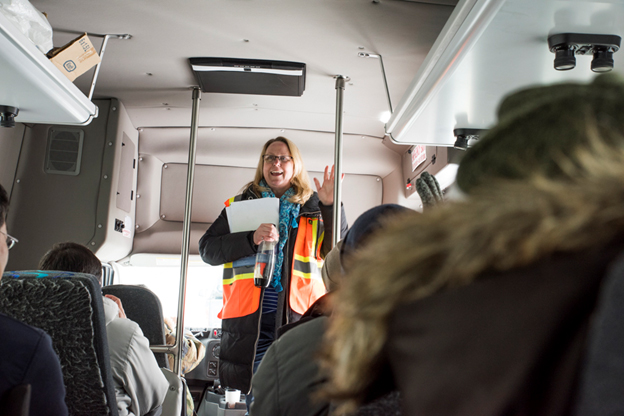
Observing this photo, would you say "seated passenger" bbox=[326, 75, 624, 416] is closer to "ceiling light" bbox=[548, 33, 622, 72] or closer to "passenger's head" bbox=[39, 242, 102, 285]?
"ceiling light" bbox=[548, 33, 622, 72]

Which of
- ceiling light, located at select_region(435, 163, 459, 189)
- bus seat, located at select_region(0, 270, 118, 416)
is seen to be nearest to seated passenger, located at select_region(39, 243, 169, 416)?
bus seat, located at select_region(0, 270, 118, 416)

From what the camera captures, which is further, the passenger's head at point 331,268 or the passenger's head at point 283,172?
the passenger's head at point 283,172

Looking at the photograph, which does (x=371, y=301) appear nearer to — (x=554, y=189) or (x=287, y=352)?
(x=554, y=189)

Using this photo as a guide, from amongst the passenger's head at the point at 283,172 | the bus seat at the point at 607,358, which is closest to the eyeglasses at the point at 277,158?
the passenger's head at the point at 283,172

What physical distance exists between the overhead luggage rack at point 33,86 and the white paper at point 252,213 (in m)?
0.91

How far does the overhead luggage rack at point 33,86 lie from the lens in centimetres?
181

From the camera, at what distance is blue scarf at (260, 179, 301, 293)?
2.69 metres

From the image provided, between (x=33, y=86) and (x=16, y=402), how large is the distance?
61.4 inches

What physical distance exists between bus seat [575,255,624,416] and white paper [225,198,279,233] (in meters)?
2.45

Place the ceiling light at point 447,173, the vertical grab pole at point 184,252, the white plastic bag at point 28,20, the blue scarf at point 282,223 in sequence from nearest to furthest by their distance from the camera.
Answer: the white plastic bag at point 28,20
the blue scarf at point 282,223
the vertical grab pole at point 184,252
the ceiling light at point 447,173

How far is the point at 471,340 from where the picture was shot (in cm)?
40

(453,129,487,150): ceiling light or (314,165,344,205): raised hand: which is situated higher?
(453,129,487,150): ceiling light

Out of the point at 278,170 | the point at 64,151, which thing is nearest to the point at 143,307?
the point at 278,170

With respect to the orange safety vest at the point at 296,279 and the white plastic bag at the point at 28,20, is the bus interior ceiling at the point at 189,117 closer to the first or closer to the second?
the white plastic bag at the point at 28,20
